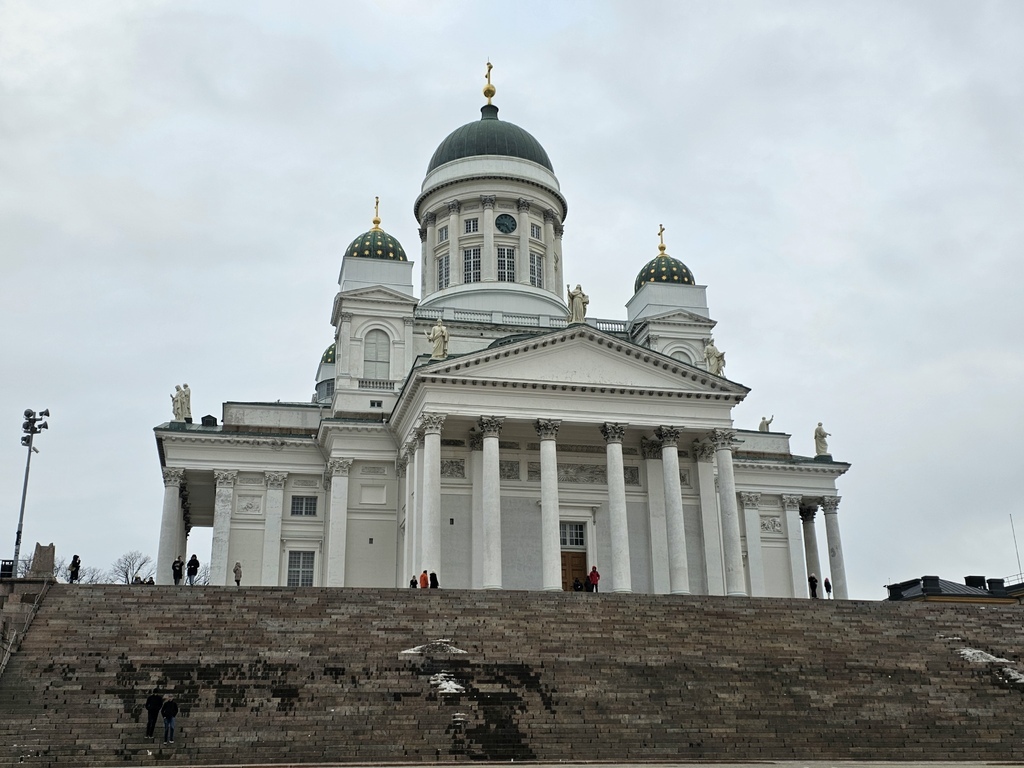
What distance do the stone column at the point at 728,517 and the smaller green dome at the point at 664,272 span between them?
14830 millimetres

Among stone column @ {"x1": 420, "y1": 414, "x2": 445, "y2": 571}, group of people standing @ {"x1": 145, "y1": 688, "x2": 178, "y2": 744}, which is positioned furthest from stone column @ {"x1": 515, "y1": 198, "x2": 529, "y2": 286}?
group of people standing @ {"x1": 145, "y1": 688, "x2": 178, "y2": 744}

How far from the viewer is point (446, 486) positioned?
138 ft

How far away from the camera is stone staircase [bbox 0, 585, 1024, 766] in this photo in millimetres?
22672

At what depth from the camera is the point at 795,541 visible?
5334cm

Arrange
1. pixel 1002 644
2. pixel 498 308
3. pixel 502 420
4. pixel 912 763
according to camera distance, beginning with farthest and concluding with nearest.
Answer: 1. pixel 498 308
2. pixel 502 420
3. pixel 1002 644
4. pixel 912 763

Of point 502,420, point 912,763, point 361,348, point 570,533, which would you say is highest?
point 361,348

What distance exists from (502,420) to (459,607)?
1112cm

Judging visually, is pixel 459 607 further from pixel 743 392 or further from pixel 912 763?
pixel 743 392

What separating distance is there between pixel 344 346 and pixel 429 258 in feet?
38.2

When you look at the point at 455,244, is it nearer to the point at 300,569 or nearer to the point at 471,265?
the point at 471,265

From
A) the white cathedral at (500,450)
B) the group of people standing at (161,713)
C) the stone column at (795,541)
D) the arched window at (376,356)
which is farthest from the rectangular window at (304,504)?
the group of people standing at (161,713)

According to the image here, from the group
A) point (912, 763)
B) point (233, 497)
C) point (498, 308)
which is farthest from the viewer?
point (498, 308)

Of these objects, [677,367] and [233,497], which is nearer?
[677,367]

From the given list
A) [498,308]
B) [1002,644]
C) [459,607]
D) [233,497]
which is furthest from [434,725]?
[498,308]
